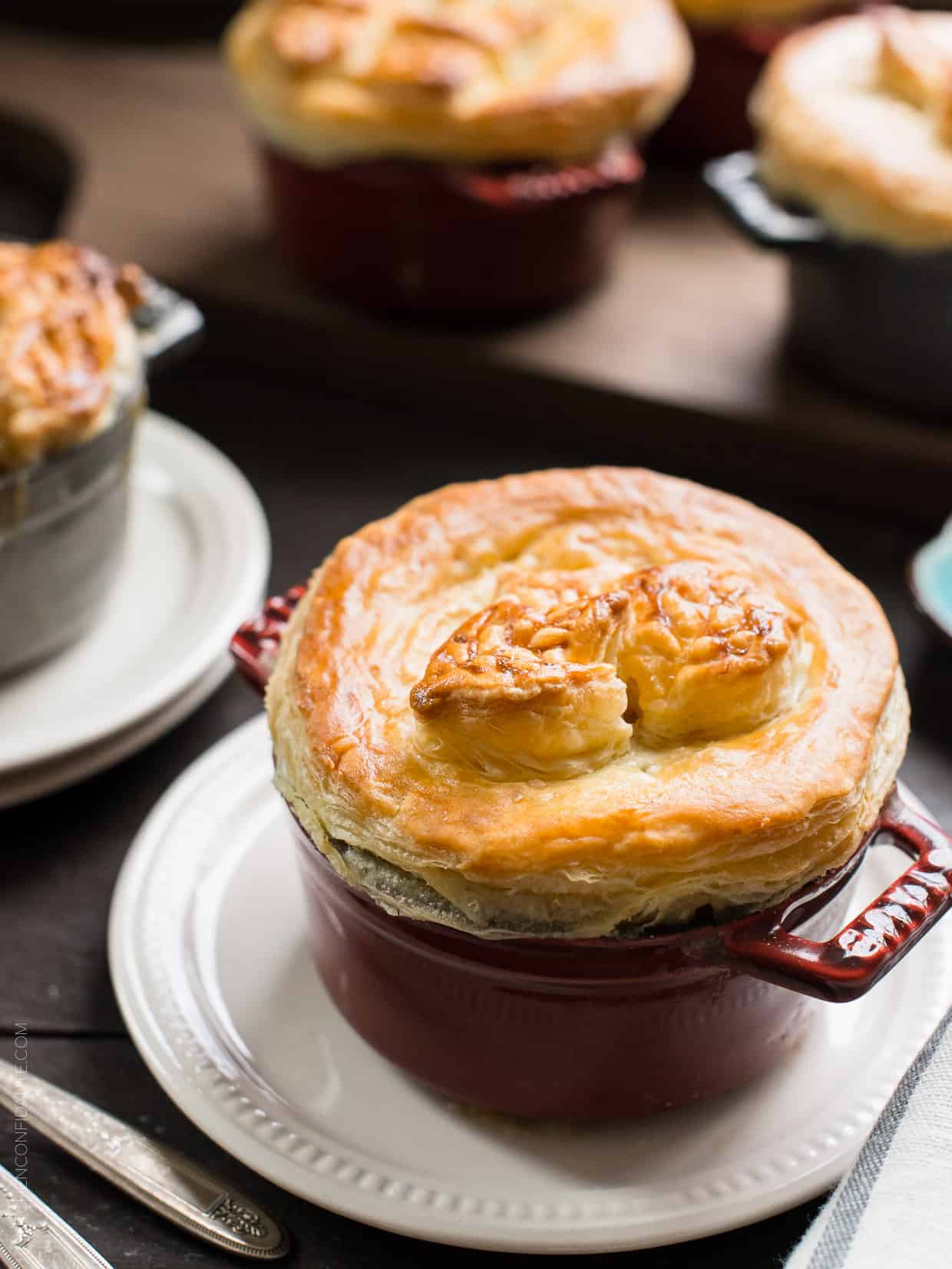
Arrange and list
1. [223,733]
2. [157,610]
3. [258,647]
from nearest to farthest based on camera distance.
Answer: [258,647] < [223,733] < [157,610]

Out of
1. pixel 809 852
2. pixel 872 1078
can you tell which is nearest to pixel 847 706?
pixel 809 852

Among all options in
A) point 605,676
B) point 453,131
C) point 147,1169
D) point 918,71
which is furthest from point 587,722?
point 918,71

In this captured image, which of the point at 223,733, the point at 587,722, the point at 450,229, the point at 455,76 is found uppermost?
the point at 455,76

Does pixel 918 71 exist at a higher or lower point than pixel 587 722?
higher

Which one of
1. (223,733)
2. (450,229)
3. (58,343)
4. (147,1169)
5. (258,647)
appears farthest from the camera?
(450,229)

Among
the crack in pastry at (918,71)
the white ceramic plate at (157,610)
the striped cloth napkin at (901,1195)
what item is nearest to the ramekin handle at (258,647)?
the white ceramic plate at (157,610)

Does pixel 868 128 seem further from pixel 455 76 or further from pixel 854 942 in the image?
pixel 854 942

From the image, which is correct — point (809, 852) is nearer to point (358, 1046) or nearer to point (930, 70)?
point (358, 1046)

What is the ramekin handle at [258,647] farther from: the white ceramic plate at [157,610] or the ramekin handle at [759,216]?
the ramekin handle at [759,216]
